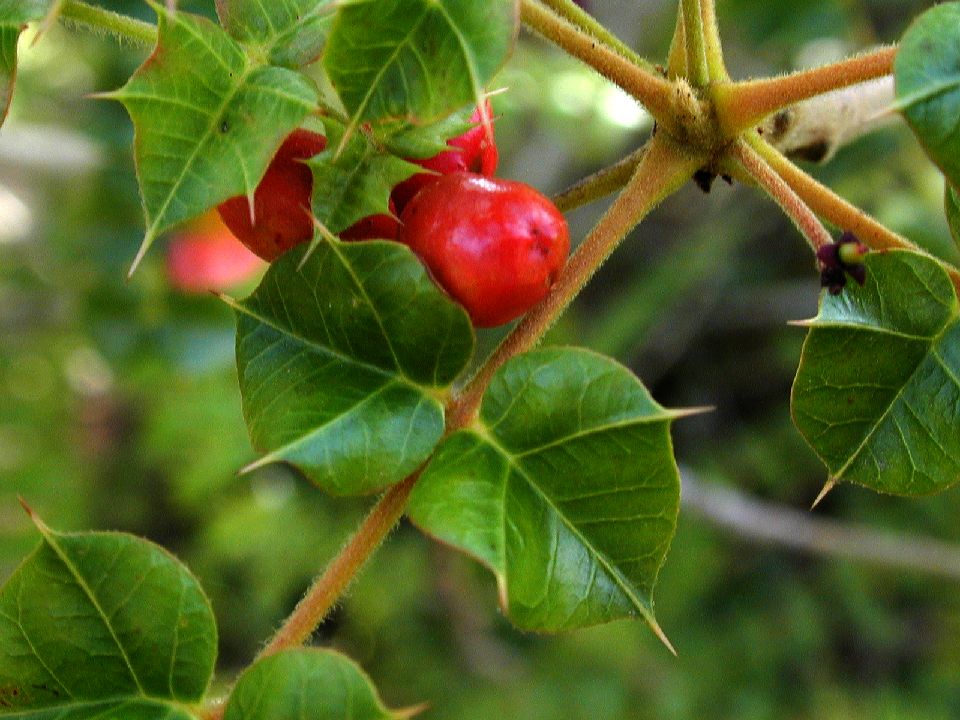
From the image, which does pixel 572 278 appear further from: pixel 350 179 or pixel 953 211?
pixel 953 211

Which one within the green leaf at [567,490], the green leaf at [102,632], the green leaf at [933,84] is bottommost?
the green leaf at [102,632]

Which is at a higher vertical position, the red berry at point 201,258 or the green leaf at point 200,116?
the green leaf at point 200,116

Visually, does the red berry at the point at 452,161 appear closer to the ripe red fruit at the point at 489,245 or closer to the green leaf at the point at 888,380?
the ripe red fruit at the point at 489,245

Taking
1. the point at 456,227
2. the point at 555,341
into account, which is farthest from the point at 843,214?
the point at 555,341

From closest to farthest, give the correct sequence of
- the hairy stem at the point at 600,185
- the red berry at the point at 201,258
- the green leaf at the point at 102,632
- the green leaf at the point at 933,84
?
the green leaf at the point at 933,84
the green leaf at the point at 102,632
the hairy stem at the point at 600,185
the red berry at the point at 201,258

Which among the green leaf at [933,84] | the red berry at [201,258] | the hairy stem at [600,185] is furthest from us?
the red berry at [201,258]

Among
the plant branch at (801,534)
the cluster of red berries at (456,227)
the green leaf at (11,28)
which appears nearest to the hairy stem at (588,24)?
the cluster of red berries at (456,227)

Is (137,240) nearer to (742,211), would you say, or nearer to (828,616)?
(742,211)
